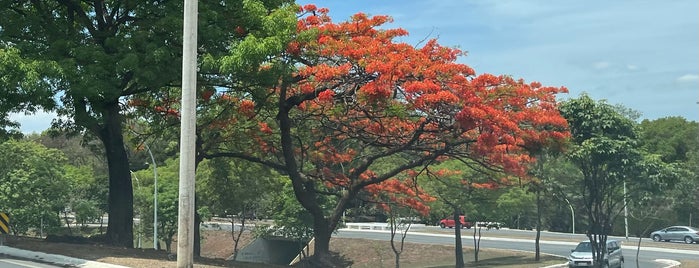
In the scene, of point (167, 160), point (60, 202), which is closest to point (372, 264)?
point (167, 160)

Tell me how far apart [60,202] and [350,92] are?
29739 mm

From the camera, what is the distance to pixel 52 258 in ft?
49.8

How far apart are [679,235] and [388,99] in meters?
40.3

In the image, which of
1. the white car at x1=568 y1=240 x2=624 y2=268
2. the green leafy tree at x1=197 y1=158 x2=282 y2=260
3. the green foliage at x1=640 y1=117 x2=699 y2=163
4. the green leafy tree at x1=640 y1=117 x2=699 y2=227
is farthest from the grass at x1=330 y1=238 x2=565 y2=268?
the green foliage at x1=640 y1=117 x2=699 y2=163

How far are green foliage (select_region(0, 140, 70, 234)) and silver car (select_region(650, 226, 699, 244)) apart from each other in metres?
40.6

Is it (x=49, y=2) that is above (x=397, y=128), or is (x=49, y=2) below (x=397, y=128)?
above

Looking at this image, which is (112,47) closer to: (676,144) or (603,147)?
(603,147)

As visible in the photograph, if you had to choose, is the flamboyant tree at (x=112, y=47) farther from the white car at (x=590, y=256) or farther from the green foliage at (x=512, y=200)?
the green foliage at (x=512, y=200)

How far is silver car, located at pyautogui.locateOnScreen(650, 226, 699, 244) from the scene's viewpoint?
48594 mm

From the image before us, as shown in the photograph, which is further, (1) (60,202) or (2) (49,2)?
(1) (60,202)

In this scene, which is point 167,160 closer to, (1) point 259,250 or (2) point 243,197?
(1) point 259,250

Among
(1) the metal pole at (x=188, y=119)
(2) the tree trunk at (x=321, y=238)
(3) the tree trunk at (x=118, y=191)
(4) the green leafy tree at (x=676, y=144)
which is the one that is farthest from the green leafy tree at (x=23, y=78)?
(4) the green leafy tree at (x=676, y=144)

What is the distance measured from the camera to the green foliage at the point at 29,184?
3809 cm

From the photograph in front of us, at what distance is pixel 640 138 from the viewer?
2084cm
